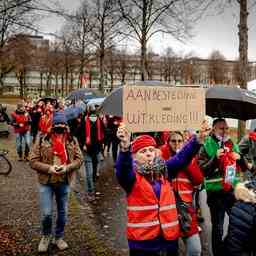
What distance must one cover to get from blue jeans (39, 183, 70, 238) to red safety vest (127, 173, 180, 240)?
2.02 meters

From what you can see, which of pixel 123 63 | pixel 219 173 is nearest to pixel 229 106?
pixel 219 173

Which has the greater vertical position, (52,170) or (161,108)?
(161,108)

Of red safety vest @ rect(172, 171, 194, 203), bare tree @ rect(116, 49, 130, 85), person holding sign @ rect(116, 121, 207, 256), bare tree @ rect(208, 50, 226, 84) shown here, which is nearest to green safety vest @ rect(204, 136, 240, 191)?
red safety vest @ rect(172, 171, 194, 203)

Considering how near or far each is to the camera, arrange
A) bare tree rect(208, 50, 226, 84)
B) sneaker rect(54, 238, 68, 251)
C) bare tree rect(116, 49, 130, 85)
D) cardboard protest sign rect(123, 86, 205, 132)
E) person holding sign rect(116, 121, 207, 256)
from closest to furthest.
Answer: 1. person holding sign rect(116, 121, 207, 256)
2. cardboard protest sign rect(123, 86, 205, 132)
3. sneaker rect(54, 238, 68, 251)
4. bare tree rect(116, 49, 130, 85)
5. bare tree rect(208, 50, 226, 84)

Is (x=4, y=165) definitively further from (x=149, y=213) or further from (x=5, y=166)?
(x=149, y=213)

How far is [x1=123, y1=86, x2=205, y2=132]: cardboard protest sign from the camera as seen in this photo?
3.90m

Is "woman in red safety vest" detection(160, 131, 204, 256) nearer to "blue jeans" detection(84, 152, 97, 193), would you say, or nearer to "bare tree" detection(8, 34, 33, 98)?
"blue jeans" detection(84, 152, 97, 193)

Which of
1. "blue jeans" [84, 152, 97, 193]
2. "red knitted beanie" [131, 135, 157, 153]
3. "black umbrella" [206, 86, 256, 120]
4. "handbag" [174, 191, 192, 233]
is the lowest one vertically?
"blue jeans" [84, 152, 97, 193]

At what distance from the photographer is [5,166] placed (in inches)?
423

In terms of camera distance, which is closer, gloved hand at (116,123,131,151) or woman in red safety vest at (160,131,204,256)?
gloved hand at (116,123,131,151)

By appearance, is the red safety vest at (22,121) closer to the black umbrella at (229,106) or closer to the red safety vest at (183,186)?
the black umbrella at (229,106)

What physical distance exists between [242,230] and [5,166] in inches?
345

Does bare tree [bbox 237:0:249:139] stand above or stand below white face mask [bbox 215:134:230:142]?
above

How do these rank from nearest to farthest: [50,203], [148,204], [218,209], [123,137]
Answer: [123,137] < [148,204] < [218,209] < [50,203]
